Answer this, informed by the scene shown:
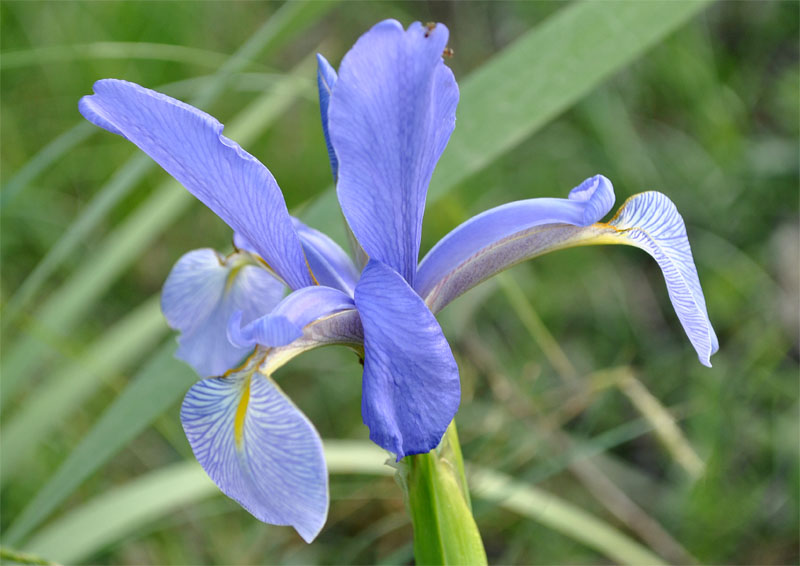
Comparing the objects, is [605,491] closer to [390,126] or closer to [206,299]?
[206,299]

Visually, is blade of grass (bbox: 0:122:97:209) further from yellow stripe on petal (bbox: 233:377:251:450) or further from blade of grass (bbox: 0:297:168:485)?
yellow stripe on petal (bbox: 233:377:251:450)

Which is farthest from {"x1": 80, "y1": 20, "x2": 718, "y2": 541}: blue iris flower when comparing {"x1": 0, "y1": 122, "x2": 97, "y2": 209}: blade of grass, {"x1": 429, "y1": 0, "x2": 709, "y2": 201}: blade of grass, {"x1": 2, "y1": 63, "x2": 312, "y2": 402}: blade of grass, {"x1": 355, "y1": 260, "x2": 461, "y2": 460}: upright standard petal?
{"x1": 2, "y1": 63, "x2": 312, "y2": 402}: blade of grass

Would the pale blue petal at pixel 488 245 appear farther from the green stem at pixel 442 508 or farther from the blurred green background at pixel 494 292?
the blurred green background at pixel 494 292

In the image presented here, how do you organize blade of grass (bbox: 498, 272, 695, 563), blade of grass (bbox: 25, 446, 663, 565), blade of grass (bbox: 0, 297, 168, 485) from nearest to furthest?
→ blade of grass (bbox: 25, 446, 663, 565) < blade of grass (bbox: 0, 297, 168, 485) < blade of grass (bbox: 498, 272, 695, 563)

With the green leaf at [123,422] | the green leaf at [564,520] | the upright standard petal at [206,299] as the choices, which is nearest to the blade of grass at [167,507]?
the green leaf at [564,520]

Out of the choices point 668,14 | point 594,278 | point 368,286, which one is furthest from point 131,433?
point 594,278

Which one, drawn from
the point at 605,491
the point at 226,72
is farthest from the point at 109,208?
the point at 605,491
